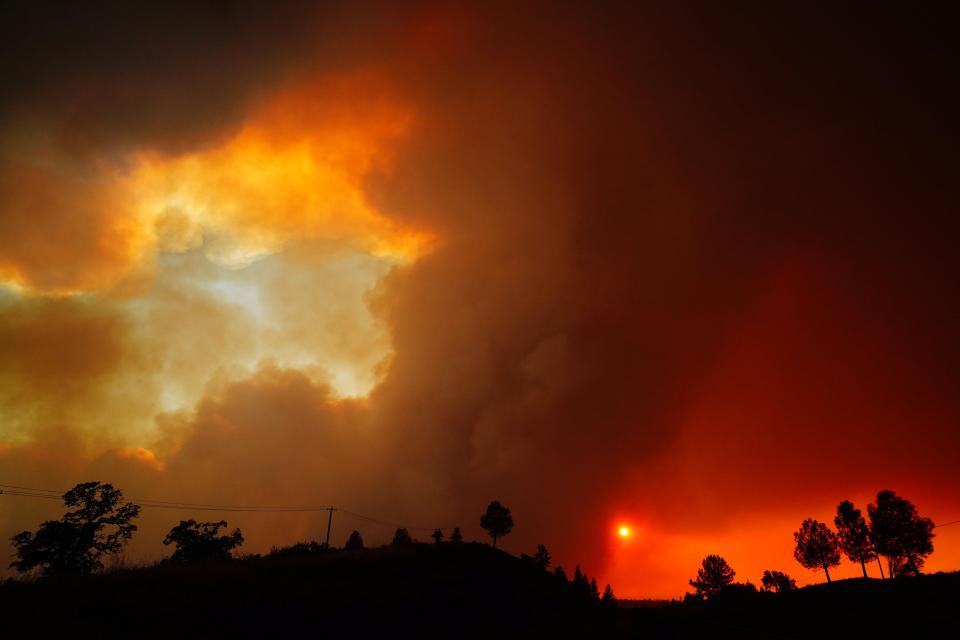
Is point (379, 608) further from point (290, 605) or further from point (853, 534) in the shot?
point (853, 534)

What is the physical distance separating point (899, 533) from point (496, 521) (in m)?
67.4

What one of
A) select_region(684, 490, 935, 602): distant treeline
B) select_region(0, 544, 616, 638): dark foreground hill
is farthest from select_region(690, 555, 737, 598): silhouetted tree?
select_region(0, 544, 616, 638): dark foreground hill

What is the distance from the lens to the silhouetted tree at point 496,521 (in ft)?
286

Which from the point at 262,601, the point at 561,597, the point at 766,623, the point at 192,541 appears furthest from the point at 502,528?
the point at 262,601

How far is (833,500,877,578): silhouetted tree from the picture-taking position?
68812 millimetres

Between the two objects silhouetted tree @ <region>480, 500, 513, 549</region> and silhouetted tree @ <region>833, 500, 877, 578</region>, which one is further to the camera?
silhouetted tree @ <region>480, 500, 513, 549</region>

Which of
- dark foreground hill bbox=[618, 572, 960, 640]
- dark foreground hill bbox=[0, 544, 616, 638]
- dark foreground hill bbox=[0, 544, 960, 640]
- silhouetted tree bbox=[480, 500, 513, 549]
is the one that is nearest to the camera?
dark foreground hill bbox=[0, 544, 616, 638]

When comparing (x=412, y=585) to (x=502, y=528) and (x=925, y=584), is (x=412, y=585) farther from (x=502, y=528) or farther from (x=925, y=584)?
(x=502, y=528)

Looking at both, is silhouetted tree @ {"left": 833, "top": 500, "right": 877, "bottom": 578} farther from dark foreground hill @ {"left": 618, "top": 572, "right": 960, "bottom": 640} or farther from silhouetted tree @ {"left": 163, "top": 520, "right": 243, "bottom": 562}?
silhouetted tree @ {"left": 163, "top": 520, "right": 243, "bottom": 562}

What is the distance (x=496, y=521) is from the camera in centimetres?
8781

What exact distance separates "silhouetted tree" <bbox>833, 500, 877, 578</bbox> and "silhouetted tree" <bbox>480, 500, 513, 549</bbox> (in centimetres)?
5999

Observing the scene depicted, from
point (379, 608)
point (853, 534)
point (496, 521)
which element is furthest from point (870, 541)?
point (379, 608)

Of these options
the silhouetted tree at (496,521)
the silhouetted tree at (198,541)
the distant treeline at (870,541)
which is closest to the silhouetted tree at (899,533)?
the distant treeline at (870,541)

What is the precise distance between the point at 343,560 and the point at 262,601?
12562 mm
